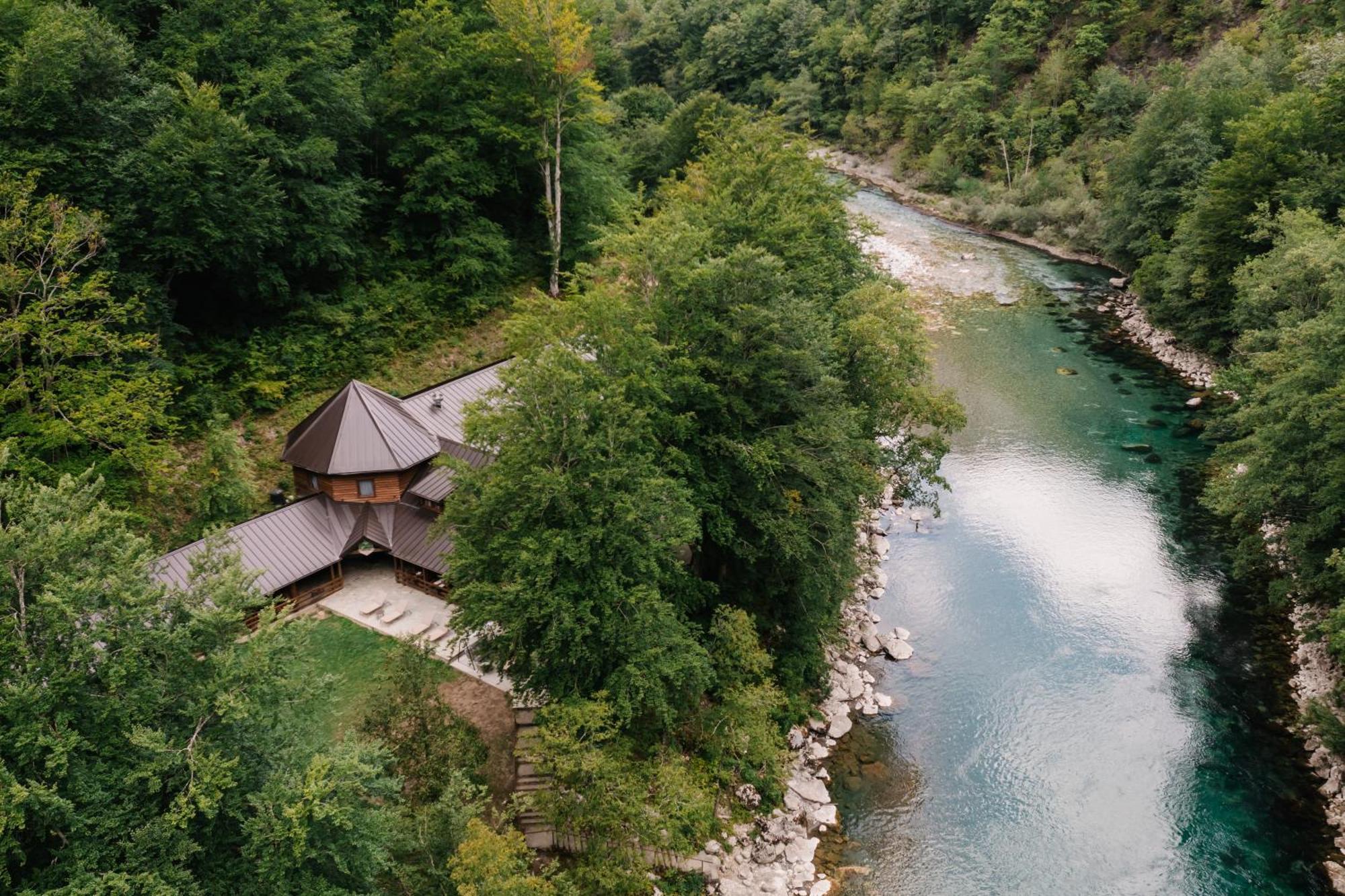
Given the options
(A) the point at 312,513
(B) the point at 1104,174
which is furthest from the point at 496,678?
(B) the point at 1104,174

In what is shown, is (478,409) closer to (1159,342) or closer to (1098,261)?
(1159,342)

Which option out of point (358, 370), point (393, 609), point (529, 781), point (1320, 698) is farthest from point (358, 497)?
point (1320, 698)

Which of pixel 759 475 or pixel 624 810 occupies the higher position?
pixel 759 475

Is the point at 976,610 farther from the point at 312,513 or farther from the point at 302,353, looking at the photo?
the point at 302,353

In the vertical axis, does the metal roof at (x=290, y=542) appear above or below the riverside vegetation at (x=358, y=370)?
below

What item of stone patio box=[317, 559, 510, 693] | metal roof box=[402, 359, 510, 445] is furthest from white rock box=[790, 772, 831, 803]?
metal roof box=[402, 359, 510, 445]

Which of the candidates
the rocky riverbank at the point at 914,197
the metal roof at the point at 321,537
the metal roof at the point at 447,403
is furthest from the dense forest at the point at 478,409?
the rocky riverbank at the point at 914,197

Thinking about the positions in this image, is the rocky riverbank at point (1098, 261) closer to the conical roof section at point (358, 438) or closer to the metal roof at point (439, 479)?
the metal roof at point (439, 479)
